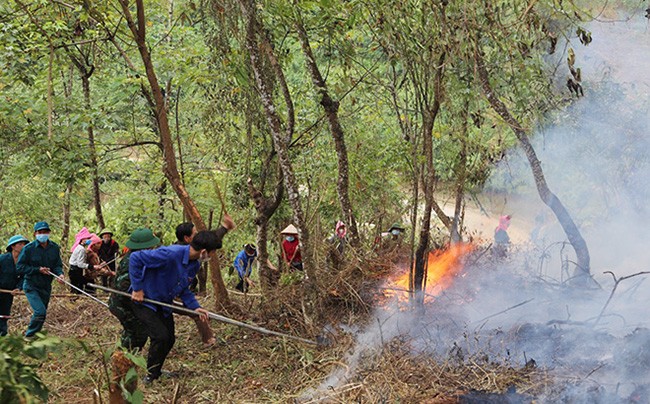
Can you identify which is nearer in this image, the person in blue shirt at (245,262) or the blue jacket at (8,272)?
the blue jacket at (8,272)

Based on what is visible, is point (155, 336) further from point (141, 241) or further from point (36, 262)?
point (36, 262)

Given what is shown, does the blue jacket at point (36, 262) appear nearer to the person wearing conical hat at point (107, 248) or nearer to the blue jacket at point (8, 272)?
the blue jacket at point (8, 272)

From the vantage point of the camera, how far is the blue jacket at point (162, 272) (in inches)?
241

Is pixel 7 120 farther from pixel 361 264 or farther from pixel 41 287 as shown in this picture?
pixel 361 264

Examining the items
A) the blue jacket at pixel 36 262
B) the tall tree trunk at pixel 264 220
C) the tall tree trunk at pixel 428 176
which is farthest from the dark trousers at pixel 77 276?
the tall tree trunk at pixel 428 176

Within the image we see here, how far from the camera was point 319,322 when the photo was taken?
7.39 meters

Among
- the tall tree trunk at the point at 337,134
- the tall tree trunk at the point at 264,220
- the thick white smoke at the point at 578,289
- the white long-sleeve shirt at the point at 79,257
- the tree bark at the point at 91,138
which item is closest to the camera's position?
the thick white smoke at the point at 578,289

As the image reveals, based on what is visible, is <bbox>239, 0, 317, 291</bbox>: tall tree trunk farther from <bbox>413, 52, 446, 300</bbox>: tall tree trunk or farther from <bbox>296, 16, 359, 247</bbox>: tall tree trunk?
<bbox>296, 16, 359, 247</bbox>: tall tree trunk

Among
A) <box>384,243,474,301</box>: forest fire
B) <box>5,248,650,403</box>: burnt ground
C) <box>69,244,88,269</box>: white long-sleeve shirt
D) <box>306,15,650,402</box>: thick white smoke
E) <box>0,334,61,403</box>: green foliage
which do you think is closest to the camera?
<box>0,334,61,403</box>: green foliage

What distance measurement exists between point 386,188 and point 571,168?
5.22 meters

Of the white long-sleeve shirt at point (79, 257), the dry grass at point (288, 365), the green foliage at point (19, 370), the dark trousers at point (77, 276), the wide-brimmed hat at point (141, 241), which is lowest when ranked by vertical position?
the dry grass at point (288, 365)

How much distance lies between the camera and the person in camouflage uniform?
6402 mm

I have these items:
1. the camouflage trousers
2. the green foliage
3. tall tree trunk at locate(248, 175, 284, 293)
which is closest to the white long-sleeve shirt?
tall tree trunk at locate(248, 175, 284, 293)

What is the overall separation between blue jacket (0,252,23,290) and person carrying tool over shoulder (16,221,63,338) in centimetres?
11
